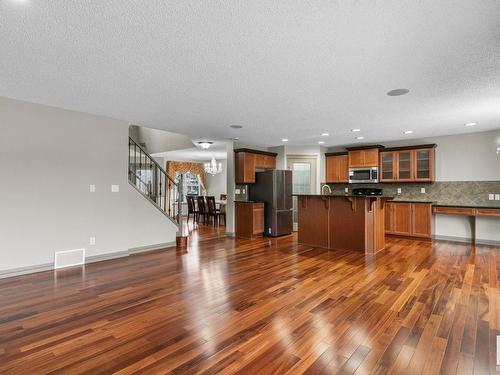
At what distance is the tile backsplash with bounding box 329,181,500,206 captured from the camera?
622 centimetres

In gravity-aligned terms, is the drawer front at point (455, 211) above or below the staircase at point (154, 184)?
below

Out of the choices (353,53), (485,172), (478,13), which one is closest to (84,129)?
(353,53)

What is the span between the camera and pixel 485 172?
6.23m

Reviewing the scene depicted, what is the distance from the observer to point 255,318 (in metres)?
2.60

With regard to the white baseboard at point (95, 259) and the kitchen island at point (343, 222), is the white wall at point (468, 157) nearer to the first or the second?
the kitchen island at point (343, 222)

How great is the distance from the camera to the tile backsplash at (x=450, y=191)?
6223mm

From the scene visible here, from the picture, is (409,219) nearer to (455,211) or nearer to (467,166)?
(455,211)

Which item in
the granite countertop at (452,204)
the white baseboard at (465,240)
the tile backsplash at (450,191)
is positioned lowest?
the white baseboard at (465,240)

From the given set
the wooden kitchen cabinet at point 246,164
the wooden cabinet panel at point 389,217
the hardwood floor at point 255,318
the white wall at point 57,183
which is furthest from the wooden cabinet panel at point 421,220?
the white wall at point 57,183

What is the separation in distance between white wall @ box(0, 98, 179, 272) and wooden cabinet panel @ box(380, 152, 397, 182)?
6247mm

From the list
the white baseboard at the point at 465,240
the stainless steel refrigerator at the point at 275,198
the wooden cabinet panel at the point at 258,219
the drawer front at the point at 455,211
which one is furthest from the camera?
the stainless steel refrigerator at the point at 275,198

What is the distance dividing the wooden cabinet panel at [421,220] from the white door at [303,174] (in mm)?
2719

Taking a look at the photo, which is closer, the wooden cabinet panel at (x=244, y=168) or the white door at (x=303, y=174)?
the wooden cabinet panel at (x=244, y=168)

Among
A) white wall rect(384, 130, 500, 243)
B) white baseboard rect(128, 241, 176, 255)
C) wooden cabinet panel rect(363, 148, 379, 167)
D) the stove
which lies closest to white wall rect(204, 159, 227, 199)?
the stove
